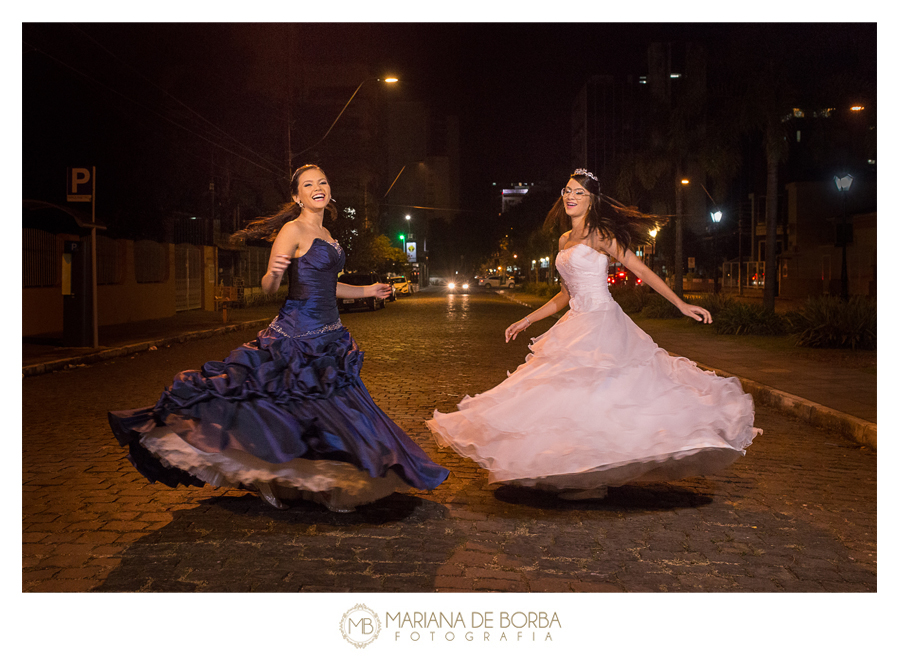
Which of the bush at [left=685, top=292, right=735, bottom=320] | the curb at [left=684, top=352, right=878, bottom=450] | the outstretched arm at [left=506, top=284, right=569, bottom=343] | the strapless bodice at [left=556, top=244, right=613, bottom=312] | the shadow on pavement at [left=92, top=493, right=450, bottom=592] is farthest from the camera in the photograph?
the bush at [left=685, top=292, right=735, bottom=320]

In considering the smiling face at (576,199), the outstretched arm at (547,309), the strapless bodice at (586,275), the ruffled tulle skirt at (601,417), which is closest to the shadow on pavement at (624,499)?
the ruffled tulle skirt at (601,417)

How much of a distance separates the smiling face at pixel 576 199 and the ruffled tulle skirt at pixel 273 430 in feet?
6.01

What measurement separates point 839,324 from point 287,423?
12.7 meters

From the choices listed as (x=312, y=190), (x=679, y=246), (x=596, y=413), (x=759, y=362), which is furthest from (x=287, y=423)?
(x=679, y=246)

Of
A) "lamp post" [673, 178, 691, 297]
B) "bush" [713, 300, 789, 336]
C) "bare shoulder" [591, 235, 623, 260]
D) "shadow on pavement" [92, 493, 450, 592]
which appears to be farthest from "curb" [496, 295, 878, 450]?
"lamp post" [673, 178, 691, 297]

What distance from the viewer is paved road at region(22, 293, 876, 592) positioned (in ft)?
12.3

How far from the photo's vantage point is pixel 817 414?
320 inches

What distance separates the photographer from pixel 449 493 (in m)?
5.36

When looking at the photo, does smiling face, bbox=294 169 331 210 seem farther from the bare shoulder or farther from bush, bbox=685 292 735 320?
bush, bbox=685 292 735 320

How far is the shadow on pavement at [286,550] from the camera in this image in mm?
3680

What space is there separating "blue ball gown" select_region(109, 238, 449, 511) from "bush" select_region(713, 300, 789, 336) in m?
15.1

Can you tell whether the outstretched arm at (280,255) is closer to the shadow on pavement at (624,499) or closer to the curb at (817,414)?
the shadow on pavement at (624,499)
